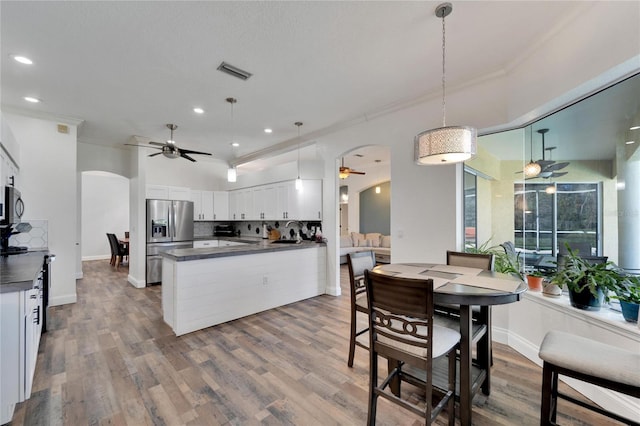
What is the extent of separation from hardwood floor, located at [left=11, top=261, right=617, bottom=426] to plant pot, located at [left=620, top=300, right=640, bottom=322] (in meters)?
0.73

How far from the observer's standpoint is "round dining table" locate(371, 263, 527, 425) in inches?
67.9

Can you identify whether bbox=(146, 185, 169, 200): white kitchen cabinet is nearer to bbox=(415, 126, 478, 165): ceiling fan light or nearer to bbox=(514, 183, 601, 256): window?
bbox=(415, 126, 478, 165): ceiling fan light

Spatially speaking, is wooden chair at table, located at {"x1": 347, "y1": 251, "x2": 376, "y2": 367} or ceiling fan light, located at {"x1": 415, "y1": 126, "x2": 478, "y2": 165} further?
wooden chair at table, located at {"x1": 347, "y1": 251, "x2": 376, "y2": 367}

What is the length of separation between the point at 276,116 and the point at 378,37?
7.48 feet

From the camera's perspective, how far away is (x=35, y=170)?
4168 millimetres

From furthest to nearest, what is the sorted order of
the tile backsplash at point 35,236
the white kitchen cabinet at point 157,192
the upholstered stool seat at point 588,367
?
the white kitchen cabinet at point 157,192
the tile backsplash at point 35,236
the upholstered stool seat at point 588,367

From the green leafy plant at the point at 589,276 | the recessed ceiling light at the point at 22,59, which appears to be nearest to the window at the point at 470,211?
the green leafy plant at the point at 589,276

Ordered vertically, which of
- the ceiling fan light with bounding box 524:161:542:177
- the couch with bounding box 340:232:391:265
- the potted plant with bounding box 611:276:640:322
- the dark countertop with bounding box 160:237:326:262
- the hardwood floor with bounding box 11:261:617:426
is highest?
the ceiling fan light with bounding box 524:161:542:177

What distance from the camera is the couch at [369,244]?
7879 millimetres

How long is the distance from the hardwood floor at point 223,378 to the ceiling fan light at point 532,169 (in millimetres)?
2013

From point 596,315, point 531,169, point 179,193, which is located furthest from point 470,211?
point 179,193

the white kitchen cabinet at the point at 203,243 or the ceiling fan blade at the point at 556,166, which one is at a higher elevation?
the ceiling fan blade at the point at 556,166

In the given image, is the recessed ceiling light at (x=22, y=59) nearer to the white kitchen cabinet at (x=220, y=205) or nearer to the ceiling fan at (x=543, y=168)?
the white kitchen cabinet at (x=220, y=205)

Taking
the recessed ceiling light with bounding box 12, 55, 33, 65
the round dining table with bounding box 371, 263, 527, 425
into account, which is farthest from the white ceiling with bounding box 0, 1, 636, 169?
the round dining table with bounding box 371, 263, 527, 425
